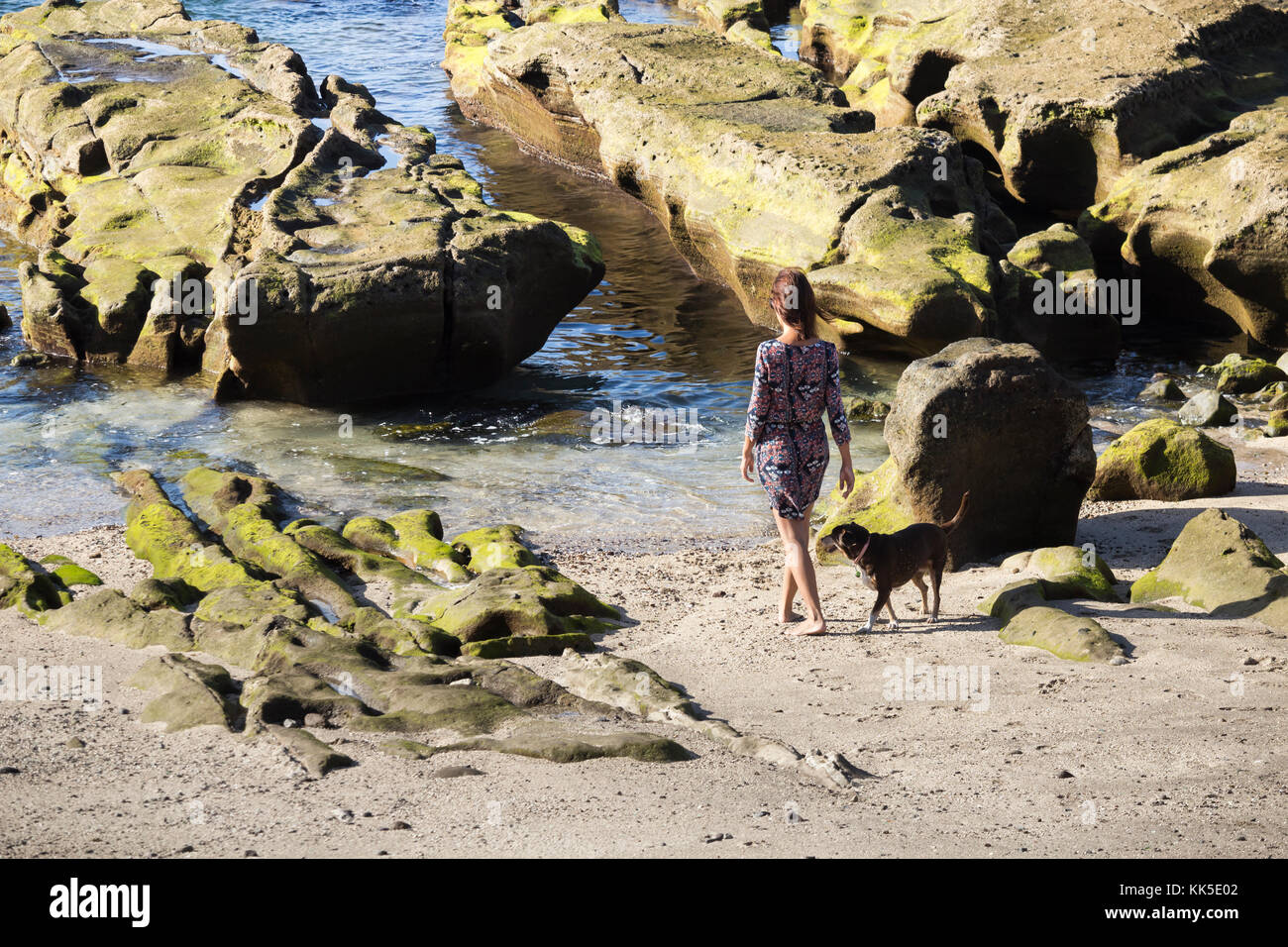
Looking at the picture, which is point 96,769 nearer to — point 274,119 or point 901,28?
point 274,119

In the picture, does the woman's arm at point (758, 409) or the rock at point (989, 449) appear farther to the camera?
the rock at point (989, 449)

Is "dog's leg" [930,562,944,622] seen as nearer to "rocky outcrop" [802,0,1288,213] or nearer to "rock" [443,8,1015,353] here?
"rock" [443,8,1015,353]

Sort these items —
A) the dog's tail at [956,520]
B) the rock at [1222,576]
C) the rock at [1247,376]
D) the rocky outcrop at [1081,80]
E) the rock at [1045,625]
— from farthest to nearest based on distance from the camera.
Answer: the rocky outcrop at [1081,80], the rock at [1247,376], the dog's tail at [956,520], the rock at [1222,576], the rock at [1045,625]

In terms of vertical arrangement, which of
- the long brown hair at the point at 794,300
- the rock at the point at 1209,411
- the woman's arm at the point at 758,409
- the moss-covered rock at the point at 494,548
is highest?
the long brown hair at the point at 794,300

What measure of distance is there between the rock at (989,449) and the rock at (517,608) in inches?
64.0

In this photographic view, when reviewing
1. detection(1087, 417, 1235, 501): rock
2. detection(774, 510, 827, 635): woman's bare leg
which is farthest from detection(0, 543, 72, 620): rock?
detection(1087, 417, 1235, 501): rock

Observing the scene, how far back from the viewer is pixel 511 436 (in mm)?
11977

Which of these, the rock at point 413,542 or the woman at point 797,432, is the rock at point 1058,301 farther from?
the woman at point 797,432

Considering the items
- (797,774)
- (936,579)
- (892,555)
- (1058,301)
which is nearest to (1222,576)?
(936,579)

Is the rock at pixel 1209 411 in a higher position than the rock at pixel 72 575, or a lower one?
higher

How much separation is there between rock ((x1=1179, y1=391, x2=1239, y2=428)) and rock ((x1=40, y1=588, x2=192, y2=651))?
30.7 feet

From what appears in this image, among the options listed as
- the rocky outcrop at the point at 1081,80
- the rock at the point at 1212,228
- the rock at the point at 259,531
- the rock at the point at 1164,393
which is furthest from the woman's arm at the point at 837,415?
the rocky outcrop at the point at 1081,80

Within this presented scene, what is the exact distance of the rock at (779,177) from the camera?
1327 centimetres

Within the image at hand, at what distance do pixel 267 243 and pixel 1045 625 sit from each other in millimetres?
9227
